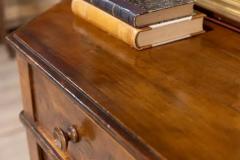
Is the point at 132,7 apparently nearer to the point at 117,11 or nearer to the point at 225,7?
the point at 117,11

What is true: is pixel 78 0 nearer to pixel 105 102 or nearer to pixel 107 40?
pixel 107 40

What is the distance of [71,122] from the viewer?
735 millimetres

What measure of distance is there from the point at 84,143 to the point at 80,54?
156mm

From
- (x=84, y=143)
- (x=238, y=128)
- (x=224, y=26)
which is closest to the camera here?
(x=238, y=128)

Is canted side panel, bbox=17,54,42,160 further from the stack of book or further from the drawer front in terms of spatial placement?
the stack of book

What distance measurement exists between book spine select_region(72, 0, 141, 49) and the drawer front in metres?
0.15

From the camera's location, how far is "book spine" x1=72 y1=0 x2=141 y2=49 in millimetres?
754

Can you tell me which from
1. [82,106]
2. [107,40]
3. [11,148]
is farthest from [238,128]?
[11,148]

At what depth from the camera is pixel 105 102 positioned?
2.04 feet

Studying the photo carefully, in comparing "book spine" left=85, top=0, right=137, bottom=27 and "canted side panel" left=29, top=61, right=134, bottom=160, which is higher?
"book spine" left=85, top=0, right=137, bottom=27

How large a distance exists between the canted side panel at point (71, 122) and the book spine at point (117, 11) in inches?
6.5

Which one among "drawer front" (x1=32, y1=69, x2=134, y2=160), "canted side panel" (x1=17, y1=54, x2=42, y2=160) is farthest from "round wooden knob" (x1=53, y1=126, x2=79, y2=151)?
"canted side panel" (x1=17, y1=54, x2=42, y2=160)

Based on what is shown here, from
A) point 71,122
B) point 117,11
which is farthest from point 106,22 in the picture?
point 71,122

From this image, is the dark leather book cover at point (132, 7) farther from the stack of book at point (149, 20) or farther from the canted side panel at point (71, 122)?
the canted side panel at point (71, 122)
